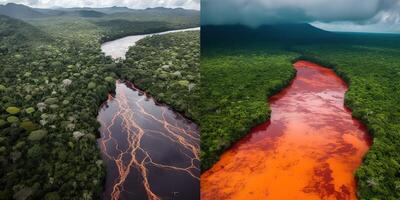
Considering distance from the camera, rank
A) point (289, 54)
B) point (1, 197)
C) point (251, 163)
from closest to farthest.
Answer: point (1, 197)
point (251, 163)
point (289, 54)

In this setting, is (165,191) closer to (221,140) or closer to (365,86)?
(221,140)

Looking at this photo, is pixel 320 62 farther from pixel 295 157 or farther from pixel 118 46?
pixel 118 46

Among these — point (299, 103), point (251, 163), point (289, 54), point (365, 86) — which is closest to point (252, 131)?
point (251, 163)

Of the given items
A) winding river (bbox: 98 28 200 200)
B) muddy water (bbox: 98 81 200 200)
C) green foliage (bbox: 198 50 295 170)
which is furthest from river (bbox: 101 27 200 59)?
green foliage (bbox: 198 50 295 170)

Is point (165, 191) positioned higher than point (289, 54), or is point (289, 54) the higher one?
point (289, 54)

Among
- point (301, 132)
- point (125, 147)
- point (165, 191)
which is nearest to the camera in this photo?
point (165, 191)

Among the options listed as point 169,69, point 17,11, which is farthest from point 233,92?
point 17,11

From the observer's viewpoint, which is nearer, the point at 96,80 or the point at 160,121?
the point at 160,121
